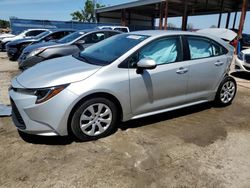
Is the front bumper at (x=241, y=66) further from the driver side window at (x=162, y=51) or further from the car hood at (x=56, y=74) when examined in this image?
the car hood at (x=56, y=74)

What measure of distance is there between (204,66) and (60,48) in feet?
15.1

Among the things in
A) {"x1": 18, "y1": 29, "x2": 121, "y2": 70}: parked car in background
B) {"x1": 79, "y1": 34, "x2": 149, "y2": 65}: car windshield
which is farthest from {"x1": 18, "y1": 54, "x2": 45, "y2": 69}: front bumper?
{"x1": 79, "y1": 34, "x2": 149, "y2": 65}: car windshield

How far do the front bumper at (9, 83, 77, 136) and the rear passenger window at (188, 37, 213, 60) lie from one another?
7.49ft

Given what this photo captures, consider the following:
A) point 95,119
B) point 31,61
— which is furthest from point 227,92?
point 31,61

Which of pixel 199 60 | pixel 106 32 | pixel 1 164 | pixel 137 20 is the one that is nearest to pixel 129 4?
pixel 137 20

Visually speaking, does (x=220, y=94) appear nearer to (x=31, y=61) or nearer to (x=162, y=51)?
(x=162, y=51)

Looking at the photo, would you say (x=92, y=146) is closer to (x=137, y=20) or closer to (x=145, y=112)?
(x=145, y=112)

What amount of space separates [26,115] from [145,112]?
1723 millimetres

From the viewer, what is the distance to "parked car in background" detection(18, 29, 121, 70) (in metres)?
7.09

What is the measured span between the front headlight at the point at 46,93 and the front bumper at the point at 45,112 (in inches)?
1.6

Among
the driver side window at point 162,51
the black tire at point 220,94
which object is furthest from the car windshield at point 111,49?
the black tire at point 220,94

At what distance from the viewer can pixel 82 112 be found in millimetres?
3262

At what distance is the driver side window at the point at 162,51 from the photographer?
3767 millimetres

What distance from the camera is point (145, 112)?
151 inches
